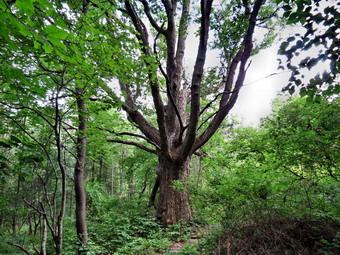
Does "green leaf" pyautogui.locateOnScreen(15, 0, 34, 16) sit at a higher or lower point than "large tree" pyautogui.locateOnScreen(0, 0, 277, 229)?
lower

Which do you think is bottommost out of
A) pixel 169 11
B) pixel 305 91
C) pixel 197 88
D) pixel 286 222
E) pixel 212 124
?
pixel 286 222

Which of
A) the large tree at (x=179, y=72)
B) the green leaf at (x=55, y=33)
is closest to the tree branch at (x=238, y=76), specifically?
the large tree at (x=179, y=72)

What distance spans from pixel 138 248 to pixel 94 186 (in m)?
6.57

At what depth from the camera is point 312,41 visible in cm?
131

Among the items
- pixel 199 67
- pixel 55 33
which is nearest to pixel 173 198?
pixel 199 67

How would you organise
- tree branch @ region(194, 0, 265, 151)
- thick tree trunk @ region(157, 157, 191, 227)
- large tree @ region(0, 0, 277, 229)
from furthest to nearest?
thick tree trunk @ region(157, 157, 191, 227) < tree branch @ region(194, 0, 265, 151) < large tree @ region(0, 0, 277, 229)

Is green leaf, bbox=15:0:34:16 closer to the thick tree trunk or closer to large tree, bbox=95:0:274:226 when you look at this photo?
large tree, bbox=95:0:274:226

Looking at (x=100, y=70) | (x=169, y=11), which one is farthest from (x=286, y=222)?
(x=169, y=11)

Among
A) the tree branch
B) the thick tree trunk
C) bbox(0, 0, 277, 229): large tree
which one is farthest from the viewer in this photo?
the thick tree trunk

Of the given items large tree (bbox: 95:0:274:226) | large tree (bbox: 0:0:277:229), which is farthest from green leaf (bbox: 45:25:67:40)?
large tree (bbox: 95:0:274:226)

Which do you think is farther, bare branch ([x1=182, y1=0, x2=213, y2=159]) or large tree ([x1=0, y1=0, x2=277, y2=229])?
bare branch ([x1=182, y1=0, x2=213, y2=159])

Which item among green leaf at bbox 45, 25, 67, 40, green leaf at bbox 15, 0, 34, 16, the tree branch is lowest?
green leaf at bbox 45, 25, 67, 40

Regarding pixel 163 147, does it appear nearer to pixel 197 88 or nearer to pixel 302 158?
pixel 197 88

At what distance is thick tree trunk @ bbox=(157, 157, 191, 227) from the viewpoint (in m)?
5.21
